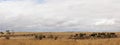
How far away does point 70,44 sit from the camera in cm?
2127

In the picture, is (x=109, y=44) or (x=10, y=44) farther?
(x=10, y=44)

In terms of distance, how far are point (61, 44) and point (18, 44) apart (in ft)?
11.8

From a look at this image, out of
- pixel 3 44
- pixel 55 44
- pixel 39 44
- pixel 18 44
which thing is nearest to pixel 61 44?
pixel 55 44

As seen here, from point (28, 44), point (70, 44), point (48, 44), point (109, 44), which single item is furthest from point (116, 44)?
point (28, 44)

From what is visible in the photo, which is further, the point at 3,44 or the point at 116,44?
the point at 3,44

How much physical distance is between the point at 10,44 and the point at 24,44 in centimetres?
146

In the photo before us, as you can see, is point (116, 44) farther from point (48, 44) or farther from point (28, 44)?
point (28, 44)

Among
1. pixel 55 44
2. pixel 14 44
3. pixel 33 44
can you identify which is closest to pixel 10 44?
pixel 14 44

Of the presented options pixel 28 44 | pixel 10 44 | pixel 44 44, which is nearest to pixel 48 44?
pixel 44 44

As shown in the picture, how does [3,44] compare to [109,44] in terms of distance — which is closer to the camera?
[109,44]

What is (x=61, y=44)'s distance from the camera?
70.9ft

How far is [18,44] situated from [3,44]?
73.6 inches

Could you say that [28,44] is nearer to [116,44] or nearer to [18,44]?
[18,44]

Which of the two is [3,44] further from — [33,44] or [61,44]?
[61,44]
